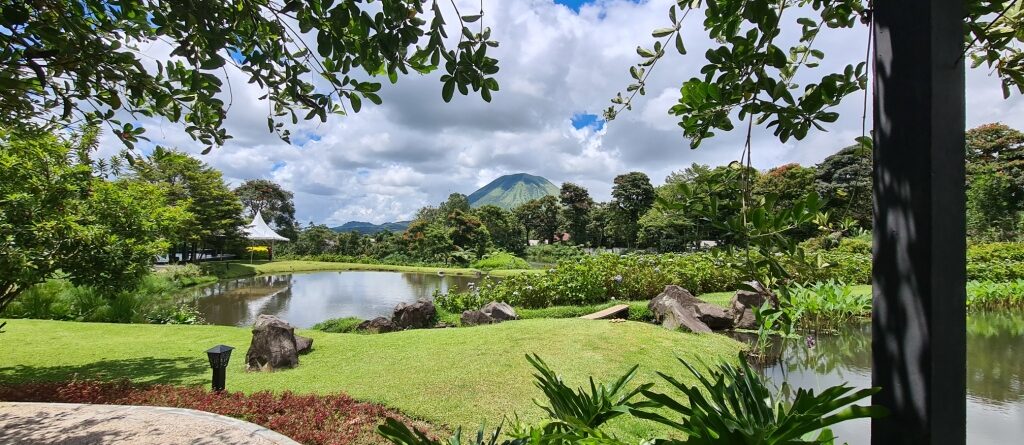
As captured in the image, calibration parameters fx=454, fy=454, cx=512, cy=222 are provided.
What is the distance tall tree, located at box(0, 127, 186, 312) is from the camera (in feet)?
14.7

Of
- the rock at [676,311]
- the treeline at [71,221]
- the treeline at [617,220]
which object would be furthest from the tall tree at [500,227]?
the treeline at [71,221]

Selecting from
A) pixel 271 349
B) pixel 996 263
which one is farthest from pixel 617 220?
pixel 271 349

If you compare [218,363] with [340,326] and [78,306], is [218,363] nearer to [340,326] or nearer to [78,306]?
[340,326]

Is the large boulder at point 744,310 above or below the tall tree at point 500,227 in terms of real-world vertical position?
below

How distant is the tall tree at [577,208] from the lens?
38094mm

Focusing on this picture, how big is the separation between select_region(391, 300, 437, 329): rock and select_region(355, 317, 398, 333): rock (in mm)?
291

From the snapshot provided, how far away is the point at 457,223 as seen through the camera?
30.2 meters

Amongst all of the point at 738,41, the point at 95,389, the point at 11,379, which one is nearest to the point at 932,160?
the point at 738,41

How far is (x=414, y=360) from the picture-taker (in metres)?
5.23

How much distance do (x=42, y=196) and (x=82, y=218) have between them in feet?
1.65

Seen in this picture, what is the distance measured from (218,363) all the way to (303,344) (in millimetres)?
1763

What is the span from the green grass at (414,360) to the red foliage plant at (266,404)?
0.35m

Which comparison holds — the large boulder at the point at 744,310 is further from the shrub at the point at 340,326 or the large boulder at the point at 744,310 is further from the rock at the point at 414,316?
the shrub at the point at 340,326

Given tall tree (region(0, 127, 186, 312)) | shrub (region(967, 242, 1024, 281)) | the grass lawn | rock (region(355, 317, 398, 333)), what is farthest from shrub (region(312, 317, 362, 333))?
shrub (region(967, 242, 1024, 281))
